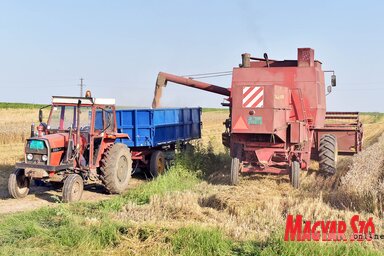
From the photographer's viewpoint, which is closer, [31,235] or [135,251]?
[135,251]

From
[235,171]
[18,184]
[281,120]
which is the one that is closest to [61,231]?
[18,184]

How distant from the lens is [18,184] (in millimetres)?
8703

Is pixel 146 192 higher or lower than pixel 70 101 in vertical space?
lower

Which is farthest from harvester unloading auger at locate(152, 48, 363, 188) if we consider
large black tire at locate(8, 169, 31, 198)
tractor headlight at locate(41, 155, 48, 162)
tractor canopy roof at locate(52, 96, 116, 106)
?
large black tire at locate(8, 169, 31, 198)

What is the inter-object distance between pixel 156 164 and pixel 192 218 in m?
5.37

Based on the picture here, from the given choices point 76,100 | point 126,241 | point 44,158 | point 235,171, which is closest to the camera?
point 126,241

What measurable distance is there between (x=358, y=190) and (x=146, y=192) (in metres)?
3.74

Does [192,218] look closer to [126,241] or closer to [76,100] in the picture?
[126,241]

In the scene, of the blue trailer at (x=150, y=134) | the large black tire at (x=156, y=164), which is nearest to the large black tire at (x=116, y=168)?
the blue trailer at (x=150, y=134)

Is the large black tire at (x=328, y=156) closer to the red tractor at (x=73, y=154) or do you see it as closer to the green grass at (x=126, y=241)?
the red tractor at (x=73, y=154)

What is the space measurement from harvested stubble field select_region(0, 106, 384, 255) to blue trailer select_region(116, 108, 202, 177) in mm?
1912

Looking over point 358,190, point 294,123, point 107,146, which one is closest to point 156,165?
point 107,146

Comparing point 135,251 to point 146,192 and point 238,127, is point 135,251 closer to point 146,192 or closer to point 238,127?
point 146,192

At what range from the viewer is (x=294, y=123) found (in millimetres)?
9172
